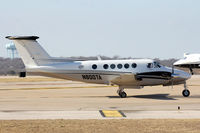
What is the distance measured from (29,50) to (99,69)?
543cm

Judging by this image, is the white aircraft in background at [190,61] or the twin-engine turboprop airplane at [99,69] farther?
the white aircraft in background at [190,61]

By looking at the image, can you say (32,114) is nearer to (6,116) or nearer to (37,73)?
(6,116)

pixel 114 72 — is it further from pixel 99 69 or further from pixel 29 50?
pixel 29 50

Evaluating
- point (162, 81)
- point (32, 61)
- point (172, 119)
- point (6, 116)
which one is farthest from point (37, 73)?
point (172, 119)

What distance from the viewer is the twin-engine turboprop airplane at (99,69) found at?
30062mm

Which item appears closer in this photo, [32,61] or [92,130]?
[92,130]

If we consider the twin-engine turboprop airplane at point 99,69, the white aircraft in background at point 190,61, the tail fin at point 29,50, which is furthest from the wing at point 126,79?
the white aircraft in background at point 190,61

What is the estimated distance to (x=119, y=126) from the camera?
1549cm

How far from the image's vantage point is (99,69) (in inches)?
1206

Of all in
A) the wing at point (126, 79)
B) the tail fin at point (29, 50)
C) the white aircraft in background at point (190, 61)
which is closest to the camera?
the tail fin at point (29, 50)

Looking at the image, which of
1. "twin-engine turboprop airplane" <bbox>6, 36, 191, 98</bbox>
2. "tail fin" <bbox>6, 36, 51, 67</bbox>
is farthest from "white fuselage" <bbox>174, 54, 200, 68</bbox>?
"tail fin" <bbox>6, 36, 51, 67</bbox>

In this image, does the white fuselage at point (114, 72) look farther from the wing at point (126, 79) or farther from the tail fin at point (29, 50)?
the tail fin at point (29, 50)

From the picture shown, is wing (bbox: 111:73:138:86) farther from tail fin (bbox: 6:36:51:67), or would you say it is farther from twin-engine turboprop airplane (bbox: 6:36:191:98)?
tail fin (bbox: 6:36:51:67)

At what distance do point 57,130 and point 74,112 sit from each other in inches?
216
